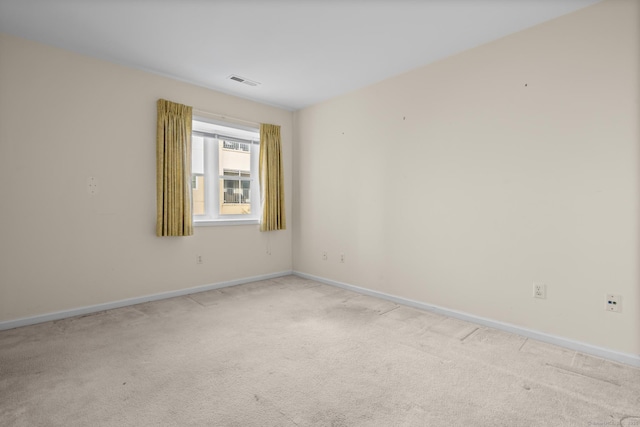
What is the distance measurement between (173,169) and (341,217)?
217cm

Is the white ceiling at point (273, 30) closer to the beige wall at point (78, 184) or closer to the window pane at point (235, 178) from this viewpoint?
the beige wall at point (78, 184)

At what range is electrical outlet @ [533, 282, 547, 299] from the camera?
8.60ft

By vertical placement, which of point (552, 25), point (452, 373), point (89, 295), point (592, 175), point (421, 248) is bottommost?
point (452, 373)

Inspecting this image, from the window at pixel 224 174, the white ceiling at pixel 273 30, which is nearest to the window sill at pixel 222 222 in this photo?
the window at pixel 224 174

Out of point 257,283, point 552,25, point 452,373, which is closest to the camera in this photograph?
point 452,373

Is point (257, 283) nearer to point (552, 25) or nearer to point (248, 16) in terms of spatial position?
point (248, 16)

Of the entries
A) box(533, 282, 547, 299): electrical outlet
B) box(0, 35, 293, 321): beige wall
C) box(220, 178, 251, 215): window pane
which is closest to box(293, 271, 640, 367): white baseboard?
box(533, 282, 547, 299): electrical outlet

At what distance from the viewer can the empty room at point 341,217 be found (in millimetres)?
1958

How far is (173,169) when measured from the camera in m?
3.69

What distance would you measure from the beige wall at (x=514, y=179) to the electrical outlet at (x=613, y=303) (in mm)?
29

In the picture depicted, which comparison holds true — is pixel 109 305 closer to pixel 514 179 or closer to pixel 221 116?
pixel 221 116

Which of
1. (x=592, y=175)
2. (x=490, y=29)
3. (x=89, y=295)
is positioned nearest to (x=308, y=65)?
(x=490, y=29)

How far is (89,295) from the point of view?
3.26 m

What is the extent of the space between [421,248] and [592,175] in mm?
1570
